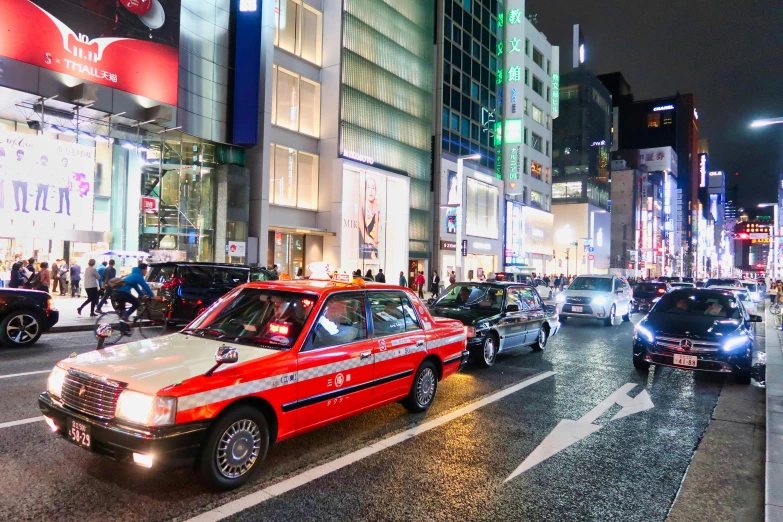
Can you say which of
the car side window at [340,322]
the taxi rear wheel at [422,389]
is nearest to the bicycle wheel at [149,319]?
the taxi rear wheel at [422,389]

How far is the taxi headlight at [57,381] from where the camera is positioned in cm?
418

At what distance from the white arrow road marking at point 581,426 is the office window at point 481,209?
38.0 metres

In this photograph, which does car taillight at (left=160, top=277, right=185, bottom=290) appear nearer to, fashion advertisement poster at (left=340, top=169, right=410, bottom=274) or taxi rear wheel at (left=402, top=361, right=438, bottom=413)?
taxi rear wheel at (left=402, top=361, right=438, bottom=413)

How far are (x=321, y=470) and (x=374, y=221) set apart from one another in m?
29.8

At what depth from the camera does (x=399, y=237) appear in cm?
3691

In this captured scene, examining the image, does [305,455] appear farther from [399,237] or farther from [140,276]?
[399,237]

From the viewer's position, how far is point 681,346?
863 centimetres

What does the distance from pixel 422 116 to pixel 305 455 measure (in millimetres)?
36566

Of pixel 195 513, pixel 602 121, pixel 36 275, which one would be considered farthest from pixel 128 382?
pixel 602 121

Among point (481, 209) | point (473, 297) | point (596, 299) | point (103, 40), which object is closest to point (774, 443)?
point (473, 297)

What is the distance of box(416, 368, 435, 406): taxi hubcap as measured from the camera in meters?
6.36

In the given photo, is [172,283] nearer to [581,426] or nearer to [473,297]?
[473,297]

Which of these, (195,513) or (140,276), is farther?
(140,276)

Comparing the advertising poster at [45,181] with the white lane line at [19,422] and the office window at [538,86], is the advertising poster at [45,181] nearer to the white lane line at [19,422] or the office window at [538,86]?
the white lane line at [19,422]
